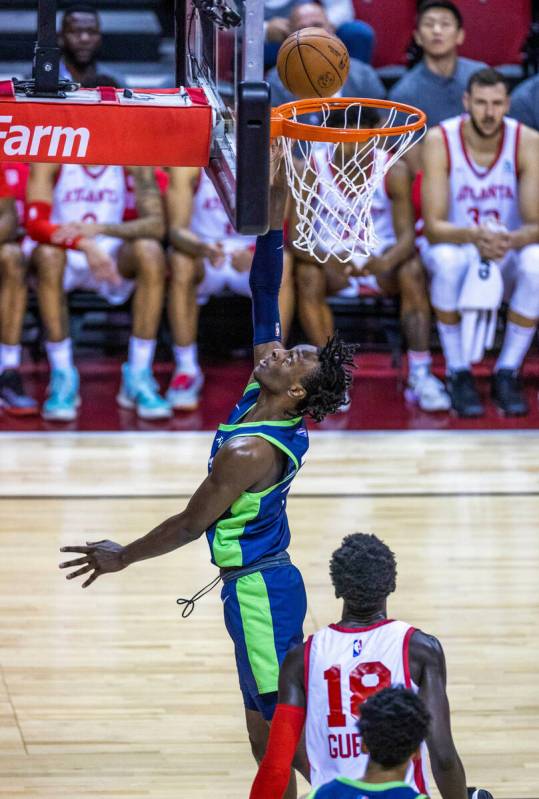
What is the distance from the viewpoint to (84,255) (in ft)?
25.8

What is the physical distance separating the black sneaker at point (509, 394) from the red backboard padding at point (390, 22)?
2478 millimetres

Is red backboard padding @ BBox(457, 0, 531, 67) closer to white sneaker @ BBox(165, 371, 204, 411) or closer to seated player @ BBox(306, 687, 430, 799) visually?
white sneaker @ BBox(165, 371, 204, 411)

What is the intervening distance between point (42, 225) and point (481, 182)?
8.41 feet

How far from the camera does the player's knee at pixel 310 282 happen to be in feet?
25.6

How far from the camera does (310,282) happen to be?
7.81 m

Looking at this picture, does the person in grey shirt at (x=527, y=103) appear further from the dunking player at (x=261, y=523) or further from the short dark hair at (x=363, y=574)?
the short dark hair at (x=363, y=574)

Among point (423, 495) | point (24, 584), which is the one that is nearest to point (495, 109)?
point (423, 495)

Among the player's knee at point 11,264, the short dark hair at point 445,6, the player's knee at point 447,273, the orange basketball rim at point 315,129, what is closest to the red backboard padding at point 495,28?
the short dark hair at point 445,6

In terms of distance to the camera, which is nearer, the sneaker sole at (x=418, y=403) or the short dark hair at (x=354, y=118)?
the short dark hair at (x=354, y=118)

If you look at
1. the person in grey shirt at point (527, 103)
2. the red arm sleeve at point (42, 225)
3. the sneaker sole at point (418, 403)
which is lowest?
the sneaker sole at point (418, 403)

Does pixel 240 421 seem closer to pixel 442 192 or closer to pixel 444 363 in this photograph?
pixel 442 192

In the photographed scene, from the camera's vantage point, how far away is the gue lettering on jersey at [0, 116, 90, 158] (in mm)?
3594

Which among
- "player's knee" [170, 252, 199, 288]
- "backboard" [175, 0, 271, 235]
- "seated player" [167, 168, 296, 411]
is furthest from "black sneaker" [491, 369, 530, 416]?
"backboard" [175, 0, 271, 235]

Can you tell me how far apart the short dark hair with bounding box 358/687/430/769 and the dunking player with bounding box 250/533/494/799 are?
1.55ft
